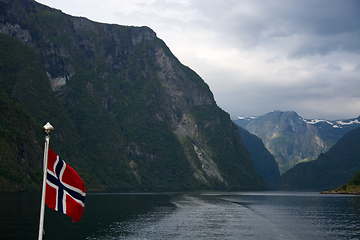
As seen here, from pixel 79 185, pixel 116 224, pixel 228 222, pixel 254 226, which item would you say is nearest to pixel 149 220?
pixel 116 224

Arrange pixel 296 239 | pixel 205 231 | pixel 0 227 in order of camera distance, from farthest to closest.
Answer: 1. pixel 205 231
2. pixel 296 239
3. pixel 0 227

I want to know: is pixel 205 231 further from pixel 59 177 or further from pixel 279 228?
pixel 59 177

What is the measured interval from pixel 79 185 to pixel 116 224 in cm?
7080

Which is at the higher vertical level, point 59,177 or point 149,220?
point 59,177

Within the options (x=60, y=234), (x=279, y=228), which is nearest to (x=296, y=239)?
(x=279, y=228)

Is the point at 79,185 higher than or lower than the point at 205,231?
higher

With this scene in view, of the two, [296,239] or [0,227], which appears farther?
[296,239]

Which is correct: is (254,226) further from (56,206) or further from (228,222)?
(56,206)

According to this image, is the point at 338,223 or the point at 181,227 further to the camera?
the point at 338,223

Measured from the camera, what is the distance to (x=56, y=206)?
21.2 m

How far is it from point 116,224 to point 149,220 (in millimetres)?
13906

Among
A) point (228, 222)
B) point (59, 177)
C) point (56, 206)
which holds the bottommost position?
point (228, 222)

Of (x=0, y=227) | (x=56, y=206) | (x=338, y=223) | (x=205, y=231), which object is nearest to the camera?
(x=56, y=206)

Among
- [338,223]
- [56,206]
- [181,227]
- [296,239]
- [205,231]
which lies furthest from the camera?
[338,223]
